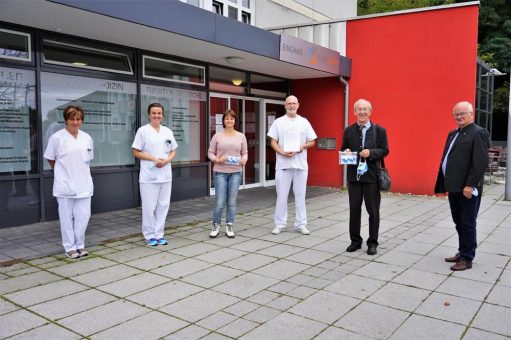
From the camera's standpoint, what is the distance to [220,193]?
580 centimetres

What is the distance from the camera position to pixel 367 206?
5121 mm

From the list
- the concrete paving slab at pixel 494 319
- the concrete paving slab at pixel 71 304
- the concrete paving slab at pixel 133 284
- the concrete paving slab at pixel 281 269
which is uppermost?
the concrete paving slab at pixel 133 284

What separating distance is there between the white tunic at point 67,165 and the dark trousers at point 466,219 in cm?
393

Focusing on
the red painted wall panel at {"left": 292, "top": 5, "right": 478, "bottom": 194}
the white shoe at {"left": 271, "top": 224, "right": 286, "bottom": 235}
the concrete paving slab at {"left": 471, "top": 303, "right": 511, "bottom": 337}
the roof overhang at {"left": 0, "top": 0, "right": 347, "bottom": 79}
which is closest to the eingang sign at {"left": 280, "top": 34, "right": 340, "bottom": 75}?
the roof overhang at {"left": 0, "top": 0, "right": 347, "bottom": 79}

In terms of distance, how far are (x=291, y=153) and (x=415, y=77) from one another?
5257 mm

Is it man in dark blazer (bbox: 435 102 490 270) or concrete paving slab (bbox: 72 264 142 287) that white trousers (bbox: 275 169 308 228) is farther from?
concrete paving slab (bbox: 72 264 142 287)

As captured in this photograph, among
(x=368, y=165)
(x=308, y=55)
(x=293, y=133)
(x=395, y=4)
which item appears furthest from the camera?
(x=395, y=4)

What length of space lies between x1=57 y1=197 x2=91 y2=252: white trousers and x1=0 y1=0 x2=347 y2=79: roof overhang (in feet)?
7.49

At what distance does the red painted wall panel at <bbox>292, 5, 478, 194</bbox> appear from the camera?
9.32m

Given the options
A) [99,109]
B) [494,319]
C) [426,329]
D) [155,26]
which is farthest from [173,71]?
[494,319]

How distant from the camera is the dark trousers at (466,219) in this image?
4.50 metres

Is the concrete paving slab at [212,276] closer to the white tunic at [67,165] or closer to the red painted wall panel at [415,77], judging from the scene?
the white tunic at [67,165]

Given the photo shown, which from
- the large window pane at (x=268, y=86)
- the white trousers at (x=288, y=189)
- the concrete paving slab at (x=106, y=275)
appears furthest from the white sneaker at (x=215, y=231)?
the large window pane at (x=268, y=86)

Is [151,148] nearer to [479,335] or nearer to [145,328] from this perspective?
[145,328]
